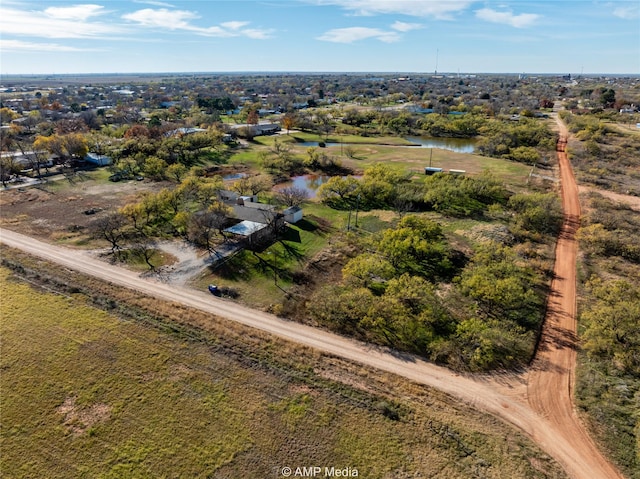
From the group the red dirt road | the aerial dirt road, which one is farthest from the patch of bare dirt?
the red dirt road

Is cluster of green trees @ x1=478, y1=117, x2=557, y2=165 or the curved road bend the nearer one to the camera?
the curved road bend

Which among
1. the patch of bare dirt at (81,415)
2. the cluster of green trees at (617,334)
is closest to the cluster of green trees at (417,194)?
the cluster of green trees at (617,334)

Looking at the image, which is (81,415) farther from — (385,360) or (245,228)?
(245,228)

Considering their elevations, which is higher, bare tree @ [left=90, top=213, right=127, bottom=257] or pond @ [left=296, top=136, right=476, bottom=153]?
pond @ [left=296, top=136, right=476, bottom=153]

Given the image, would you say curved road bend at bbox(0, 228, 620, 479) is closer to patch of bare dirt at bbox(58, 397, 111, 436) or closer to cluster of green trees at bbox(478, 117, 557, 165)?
patch of bare dirt at bbox(58, 397, 111, 436)

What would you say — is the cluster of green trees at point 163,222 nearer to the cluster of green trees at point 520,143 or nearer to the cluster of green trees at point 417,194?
the cluster of green trees at point 417,194

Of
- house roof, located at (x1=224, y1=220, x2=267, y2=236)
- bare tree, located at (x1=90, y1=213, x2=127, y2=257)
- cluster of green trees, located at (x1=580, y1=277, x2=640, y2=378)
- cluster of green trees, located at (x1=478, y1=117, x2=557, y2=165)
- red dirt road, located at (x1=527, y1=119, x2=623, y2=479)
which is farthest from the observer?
cluster of green trees, located at (x1=478, y1=117, x2=557, y2=165)

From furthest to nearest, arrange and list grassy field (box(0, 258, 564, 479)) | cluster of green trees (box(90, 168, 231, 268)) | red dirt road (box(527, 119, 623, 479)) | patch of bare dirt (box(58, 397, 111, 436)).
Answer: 1. cluster of green trees (box(90, 168, 231, 268))
2. patch of bare dirt (box(58, 397, 111, 436))
3. red dirt road (box(527, 119, 623, 479))
4. grassy field (box(0, 258, 564, 479))

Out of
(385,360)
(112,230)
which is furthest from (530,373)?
(112,230)
